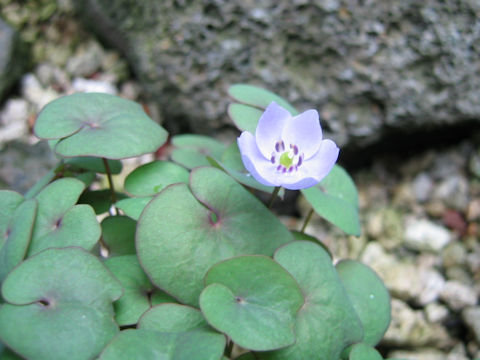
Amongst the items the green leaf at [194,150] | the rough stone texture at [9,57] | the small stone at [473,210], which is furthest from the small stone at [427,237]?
the rough stone texture at [9,57]

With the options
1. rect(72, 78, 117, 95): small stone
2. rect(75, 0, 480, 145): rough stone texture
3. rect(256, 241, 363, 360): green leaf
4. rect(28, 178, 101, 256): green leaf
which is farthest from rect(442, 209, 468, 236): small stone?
rect(72, 78, 117, 95): small stone

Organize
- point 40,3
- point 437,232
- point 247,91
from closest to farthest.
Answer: point 247,91 → point 437,232 → point 40,3

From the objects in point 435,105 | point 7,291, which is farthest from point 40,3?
point 7,291

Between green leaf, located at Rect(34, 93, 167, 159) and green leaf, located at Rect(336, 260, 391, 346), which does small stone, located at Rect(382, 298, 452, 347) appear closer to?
green leaf, located at Rect(336, 260, 391, 346)

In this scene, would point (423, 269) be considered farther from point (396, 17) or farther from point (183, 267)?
point (183, 267)

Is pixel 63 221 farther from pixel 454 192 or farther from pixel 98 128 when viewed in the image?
pixel 454 192

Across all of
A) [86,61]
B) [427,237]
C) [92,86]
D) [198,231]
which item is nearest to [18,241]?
[198,231]
